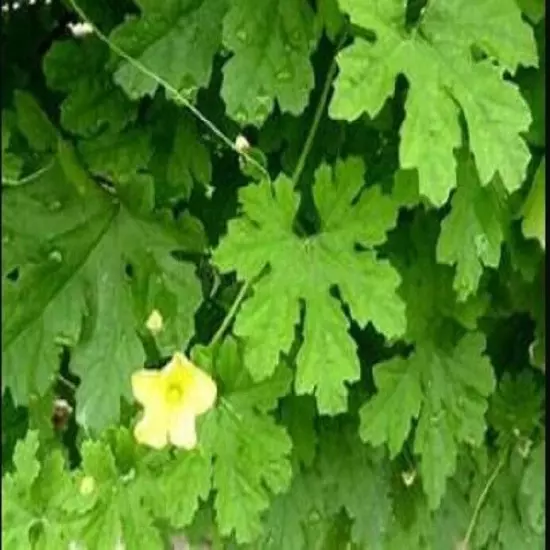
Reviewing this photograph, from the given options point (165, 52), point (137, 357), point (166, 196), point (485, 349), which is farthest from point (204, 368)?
point (485, 349)

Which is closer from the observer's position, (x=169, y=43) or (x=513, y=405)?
(x=169, y=43)

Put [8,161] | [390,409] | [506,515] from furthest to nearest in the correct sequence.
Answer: [506,515], [390,409], [8,161]

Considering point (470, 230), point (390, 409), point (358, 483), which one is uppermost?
point (470, 230)

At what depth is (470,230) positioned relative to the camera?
1.58m

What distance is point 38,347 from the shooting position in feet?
4.56

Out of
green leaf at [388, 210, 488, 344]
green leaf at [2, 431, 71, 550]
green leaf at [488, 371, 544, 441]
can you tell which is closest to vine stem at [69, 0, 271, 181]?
green leaf at [388, 210, 488, 344]

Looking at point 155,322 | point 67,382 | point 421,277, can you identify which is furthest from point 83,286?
point 421,277

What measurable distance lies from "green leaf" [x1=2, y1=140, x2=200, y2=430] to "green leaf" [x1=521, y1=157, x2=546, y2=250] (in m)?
0.39

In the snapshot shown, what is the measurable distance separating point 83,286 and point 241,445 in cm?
21

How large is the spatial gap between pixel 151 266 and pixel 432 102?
0.30 meters

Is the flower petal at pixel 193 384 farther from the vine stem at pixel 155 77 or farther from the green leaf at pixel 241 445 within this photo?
the vine stem at pixel 155 77

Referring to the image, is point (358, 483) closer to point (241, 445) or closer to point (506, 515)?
point (506, 515)

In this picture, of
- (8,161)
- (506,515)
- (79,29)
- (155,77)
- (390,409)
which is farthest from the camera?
(506,515)

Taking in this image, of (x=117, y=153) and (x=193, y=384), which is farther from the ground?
(x=117, y=153)
